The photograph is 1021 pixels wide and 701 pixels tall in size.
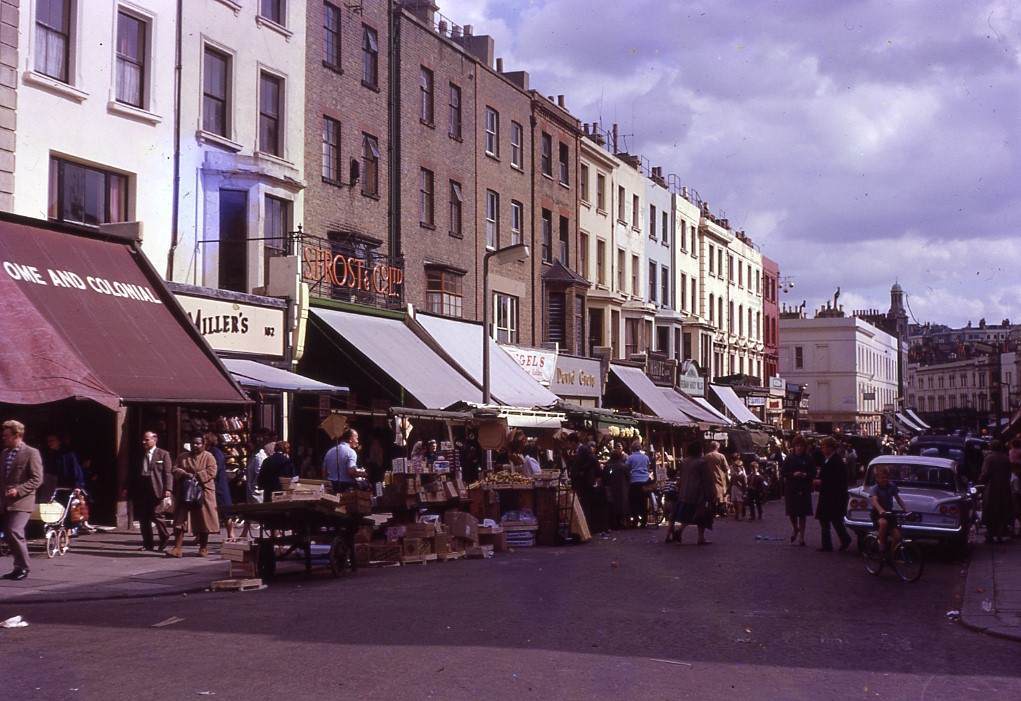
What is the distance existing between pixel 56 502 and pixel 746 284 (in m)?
56.4

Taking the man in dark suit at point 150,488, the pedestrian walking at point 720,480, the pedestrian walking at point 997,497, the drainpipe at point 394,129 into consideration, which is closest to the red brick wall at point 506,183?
the drainpipe at point 394,129

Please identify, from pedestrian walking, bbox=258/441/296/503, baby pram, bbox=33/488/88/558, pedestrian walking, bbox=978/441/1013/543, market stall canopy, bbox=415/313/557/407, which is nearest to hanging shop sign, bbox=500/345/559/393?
market stall canopy, bbox=415/313/557/407

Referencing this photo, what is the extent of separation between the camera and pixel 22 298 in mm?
16672

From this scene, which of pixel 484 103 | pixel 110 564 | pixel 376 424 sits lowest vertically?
pixel 110 564

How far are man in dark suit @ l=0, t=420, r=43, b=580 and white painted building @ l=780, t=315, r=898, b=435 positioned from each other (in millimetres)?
81507

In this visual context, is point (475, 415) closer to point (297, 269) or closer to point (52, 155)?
point (297, 269)

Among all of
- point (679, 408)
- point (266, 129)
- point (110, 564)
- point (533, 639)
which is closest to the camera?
point (533, 639)

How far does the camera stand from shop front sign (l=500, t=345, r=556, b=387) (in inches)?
1430

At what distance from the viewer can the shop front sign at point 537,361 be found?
36325mm

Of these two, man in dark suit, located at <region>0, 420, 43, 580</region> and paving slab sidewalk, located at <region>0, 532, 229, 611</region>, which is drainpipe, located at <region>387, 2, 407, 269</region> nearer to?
paving slab sidewalk, located at <region>0, 532, 229, 611</region>

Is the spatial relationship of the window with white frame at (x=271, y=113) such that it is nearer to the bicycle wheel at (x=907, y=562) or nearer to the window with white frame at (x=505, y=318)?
the window with white frame at (x=505, y=318)

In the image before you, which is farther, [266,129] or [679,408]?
[679,408]

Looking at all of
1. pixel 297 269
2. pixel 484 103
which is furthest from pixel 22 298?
pixel 484 103

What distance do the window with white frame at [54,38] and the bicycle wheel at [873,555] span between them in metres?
14.7
